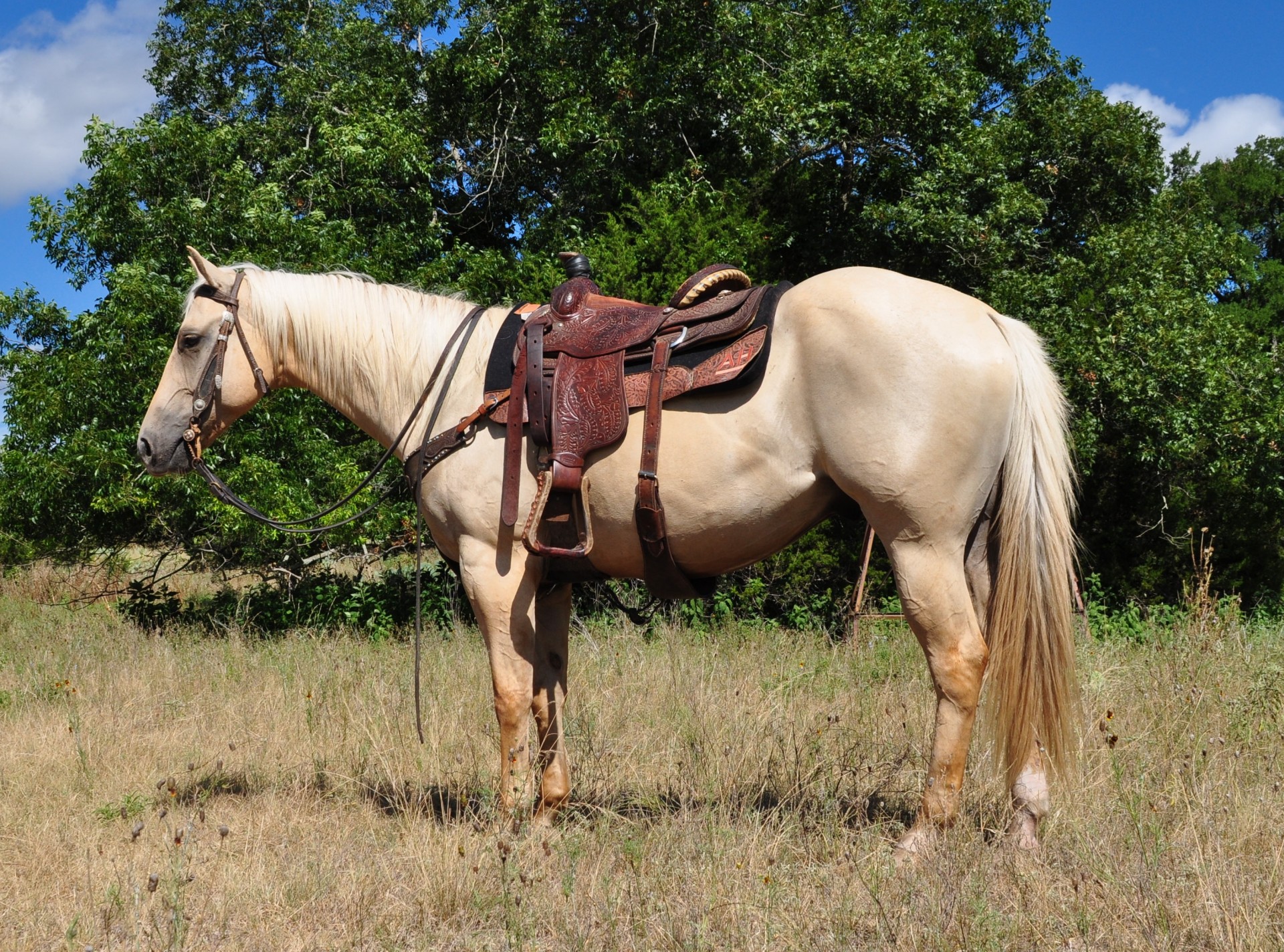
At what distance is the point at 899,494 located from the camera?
3.15 meters

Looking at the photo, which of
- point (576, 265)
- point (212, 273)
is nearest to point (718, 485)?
point (576, 265)

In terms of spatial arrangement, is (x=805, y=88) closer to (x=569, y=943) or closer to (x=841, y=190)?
(x=841, y=190)

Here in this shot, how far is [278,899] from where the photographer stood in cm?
304

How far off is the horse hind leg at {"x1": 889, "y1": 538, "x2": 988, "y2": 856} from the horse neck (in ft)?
6.75

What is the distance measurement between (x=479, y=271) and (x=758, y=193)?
9.84 feet

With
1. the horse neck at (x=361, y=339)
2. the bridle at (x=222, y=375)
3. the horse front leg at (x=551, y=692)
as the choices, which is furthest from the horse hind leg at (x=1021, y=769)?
the horse neck at (x=361, y=339)

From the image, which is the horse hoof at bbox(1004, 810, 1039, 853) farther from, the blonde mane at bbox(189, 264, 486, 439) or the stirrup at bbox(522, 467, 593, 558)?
the blonde mane at bbox(189, 264, 486, 439)

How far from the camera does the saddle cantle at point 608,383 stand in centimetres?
338

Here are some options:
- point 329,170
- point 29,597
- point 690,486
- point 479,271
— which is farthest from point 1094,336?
point 29,597

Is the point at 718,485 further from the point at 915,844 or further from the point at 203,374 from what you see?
the point at 203,374

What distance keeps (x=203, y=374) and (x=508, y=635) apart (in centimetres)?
168

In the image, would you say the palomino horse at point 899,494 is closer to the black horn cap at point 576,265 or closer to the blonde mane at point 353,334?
the blonde mane at point 353,334

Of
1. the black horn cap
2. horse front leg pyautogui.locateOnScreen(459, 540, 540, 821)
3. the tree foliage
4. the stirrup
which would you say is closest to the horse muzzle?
horse front leg pyautogui.locateOnScreen(459, 540, 540, 821)

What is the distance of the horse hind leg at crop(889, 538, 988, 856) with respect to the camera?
3.17 metres
